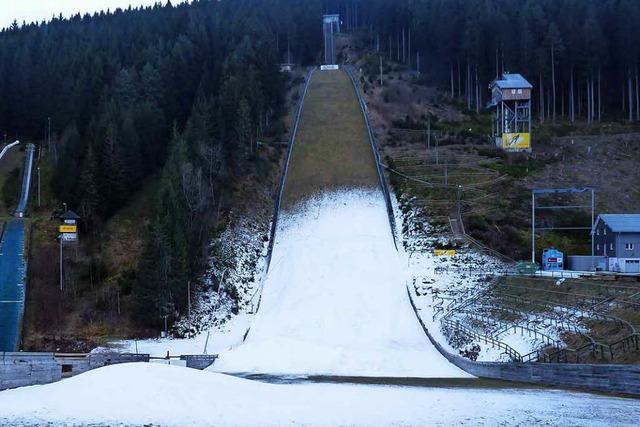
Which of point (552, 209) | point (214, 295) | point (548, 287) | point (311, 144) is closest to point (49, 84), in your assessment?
point (311, 144)

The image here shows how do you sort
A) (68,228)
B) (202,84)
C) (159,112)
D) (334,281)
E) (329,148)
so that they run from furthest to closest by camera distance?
(202,84) → (329,148) → (159,112) → (68,228) → (334,281)

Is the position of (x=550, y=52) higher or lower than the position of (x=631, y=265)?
higher

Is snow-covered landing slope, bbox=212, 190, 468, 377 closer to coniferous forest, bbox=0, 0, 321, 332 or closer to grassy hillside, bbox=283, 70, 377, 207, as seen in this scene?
grassy hillside, bbox=283, 70, 377, 207

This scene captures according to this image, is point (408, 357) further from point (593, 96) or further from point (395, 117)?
point (593, 96)

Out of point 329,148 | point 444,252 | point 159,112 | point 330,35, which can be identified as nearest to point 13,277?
point 159,112

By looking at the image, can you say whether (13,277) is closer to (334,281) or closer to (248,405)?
(334,281)
